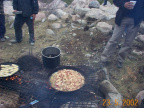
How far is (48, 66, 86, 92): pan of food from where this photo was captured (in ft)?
13.0

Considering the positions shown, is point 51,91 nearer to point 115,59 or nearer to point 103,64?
point 103,64

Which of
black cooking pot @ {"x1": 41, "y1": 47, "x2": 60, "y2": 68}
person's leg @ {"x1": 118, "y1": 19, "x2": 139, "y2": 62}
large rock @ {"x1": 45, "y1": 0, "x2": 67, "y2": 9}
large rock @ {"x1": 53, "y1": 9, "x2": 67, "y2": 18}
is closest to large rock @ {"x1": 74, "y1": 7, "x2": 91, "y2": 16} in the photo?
large rock @ {"x1": 53, "y1": 9, "x2": 67, "y2": 18}

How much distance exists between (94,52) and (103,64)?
89 centimetres

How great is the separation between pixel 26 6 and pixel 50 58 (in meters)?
2.60

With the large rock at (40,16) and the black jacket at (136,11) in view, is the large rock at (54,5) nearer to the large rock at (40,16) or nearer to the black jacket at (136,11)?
the large rock at (40,16)

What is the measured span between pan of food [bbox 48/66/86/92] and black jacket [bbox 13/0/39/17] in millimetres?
2929

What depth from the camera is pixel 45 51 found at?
5121 millimetres

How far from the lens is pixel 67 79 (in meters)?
4.22

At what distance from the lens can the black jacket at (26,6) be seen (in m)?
5.84

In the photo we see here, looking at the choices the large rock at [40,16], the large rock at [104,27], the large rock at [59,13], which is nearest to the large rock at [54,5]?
the large rock at [59,13]

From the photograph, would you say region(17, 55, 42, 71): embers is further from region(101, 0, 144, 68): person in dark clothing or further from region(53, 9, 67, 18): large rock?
region(53, 9, 67, 18): large rock

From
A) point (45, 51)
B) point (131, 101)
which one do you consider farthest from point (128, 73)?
point (45, 51)

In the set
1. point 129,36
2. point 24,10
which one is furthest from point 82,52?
point 24,10

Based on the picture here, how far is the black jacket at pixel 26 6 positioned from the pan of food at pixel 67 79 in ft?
9.61
